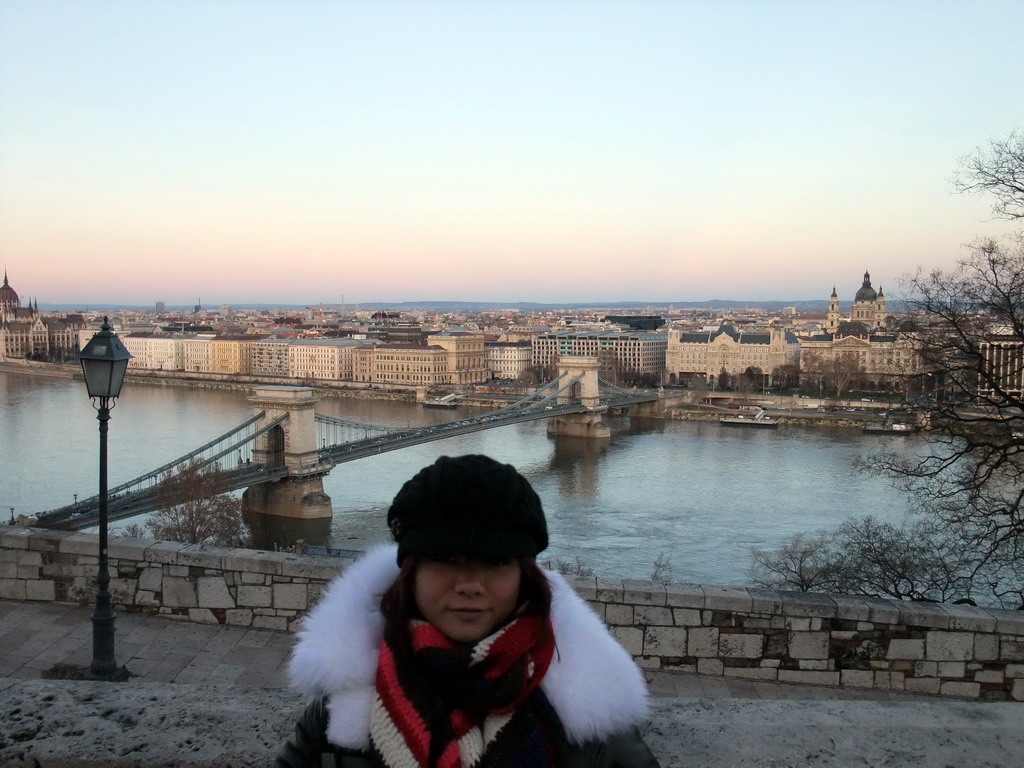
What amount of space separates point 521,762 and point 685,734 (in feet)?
1.43

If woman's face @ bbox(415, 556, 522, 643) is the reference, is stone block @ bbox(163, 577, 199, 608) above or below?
below

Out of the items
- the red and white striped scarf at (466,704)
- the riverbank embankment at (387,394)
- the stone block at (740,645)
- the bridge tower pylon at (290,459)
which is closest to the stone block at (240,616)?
the stone block at (740,645)

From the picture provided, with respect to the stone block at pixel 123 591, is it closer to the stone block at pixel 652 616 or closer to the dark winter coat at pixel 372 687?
the stone block at pixel 652 616

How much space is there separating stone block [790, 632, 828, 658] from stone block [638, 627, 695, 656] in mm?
256

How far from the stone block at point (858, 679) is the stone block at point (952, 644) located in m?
0.15

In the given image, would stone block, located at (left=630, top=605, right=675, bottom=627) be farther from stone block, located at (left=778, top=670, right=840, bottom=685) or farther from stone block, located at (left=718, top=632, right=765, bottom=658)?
stone block, located at (left=778, top=670, right=840, bottom=685)

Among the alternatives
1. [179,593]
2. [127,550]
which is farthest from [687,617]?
[127,550]

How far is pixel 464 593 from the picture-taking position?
719mm

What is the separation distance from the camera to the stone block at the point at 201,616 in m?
2.40

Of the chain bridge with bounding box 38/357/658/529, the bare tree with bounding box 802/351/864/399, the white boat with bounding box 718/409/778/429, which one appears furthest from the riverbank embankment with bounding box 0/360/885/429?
the chain bridge with bounding box 38/357/658/529

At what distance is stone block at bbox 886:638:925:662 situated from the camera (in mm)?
2098

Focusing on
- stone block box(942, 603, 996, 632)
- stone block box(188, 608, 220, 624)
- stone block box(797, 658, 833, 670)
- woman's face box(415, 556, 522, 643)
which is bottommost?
stone block box(797, 658, 833, 670)

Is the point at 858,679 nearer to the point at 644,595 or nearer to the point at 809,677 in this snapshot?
the point at 809,677

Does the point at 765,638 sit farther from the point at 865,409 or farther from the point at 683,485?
the point at 865,409
